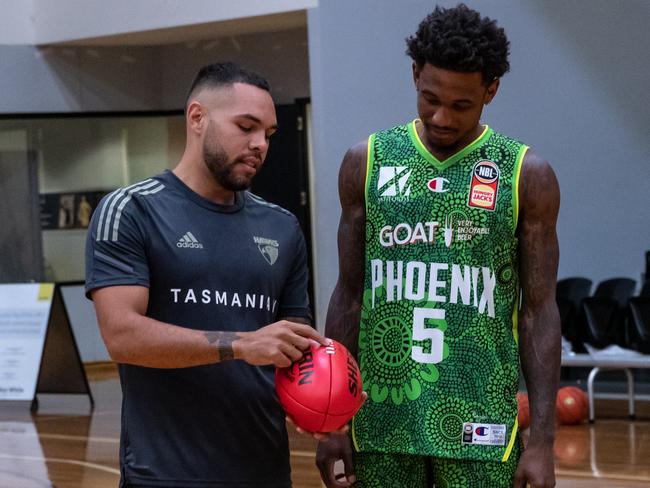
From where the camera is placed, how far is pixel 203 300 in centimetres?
258

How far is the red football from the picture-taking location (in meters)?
2.52

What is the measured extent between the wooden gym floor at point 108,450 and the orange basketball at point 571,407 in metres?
0.07

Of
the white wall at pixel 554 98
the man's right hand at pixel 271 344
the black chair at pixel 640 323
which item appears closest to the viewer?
the man's right hand at pixel 271 344

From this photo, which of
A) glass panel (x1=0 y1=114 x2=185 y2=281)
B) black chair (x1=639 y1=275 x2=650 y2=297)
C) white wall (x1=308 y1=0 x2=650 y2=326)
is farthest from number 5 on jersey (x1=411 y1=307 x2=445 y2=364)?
glass panel (x1=0 y1=114 x2=185 y2=281)

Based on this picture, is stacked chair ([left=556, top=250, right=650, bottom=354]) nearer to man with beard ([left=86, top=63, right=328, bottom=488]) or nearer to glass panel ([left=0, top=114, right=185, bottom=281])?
man with beard ([left=86, top=63, right=328, bottom=488])

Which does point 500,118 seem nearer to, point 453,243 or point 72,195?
point 72,195

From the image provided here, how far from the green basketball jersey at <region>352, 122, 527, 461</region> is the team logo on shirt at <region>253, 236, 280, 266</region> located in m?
0.22

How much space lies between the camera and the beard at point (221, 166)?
2.61 metres

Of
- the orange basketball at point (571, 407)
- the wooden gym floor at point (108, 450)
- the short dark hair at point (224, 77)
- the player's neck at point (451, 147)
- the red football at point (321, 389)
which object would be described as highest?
the short dark hair at point (224, 77)

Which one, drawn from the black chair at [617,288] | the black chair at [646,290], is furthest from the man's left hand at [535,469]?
the black chair at [617,288]

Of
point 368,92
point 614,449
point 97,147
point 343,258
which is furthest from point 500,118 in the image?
point 343,258

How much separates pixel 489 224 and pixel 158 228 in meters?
0.74

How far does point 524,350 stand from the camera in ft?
8.95

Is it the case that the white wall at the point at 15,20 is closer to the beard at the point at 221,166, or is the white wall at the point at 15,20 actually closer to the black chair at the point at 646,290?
the black chair at the point at 646,290
